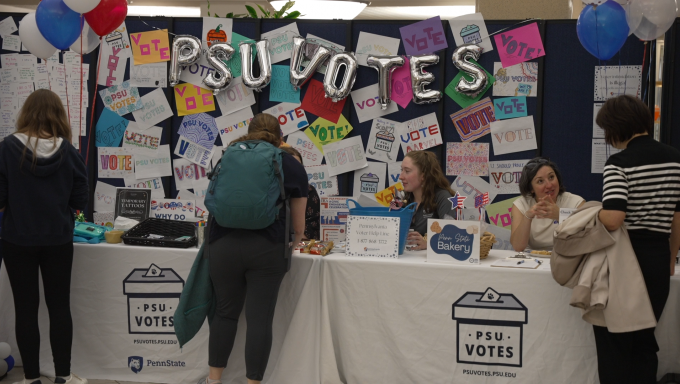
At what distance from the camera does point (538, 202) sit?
3332 millimetres

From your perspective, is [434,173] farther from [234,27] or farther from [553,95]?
[234,27]

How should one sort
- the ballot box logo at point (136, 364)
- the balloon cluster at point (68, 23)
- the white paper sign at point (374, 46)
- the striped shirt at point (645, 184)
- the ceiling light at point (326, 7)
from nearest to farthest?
the striped shirt at point (645, 184), the ballot box logo at point (136, 364), the balloon cluster at point (68, 23), the white paper sign at point (374, 46), the ceiling light at point (326, 7)

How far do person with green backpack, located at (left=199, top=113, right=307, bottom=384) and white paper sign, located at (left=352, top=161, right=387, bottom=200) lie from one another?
153 centimetres

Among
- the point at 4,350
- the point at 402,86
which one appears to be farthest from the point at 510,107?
the point at 4,350

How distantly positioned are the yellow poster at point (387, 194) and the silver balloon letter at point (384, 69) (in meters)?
0.56

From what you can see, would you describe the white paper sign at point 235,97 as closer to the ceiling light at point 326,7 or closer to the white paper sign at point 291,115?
the white paper sign at point 291,115

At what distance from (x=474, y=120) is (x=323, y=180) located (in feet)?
3.72

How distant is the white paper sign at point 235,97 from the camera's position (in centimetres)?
452

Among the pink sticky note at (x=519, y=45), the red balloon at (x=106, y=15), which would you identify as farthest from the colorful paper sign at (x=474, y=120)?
the red balloon at (x=106, y=15)

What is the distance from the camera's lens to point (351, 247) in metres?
3.15

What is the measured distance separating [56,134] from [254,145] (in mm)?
1022

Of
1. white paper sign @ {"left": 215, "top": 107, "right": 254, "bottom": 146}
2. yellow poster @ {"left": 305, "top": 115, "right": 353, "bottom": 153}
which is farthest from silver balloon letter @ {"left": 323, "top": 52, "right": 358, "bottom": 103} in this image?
white paper sign @ {"left": 215, "top": 107, "right": 254, "bottom": 146}

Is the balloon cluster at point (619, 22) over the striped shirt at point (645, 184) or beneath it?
over

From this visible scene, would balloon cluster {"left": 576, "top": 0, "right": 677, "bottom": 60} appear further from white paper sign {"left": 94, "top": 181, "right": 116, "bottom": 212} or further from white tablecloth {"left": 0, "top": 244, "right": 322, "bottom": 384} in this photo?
white paper sign {"left": 94, "top": 181, "right": 116, "bottom": 212}
